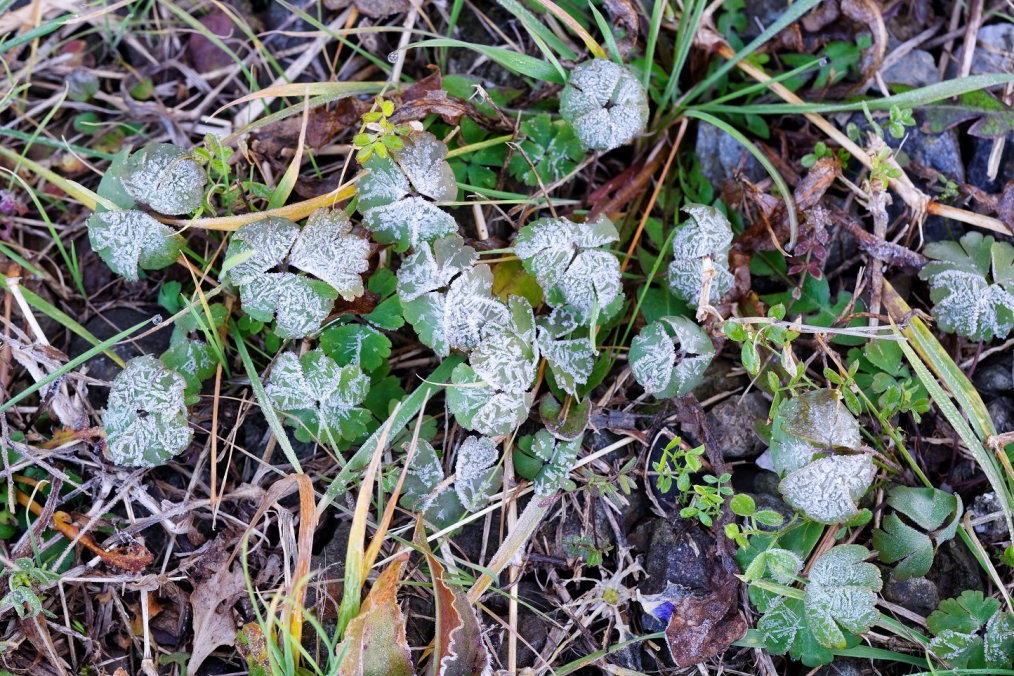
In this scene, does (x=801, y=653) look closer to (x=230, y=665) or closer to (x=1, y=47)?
(x=230, y=665)

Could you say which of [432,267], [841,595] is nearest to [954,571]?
[841,595]

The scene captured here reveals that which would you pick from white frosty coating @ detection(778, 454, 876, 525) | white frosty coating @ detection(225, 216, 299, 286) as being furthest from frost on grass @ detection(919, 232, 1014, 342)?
white frosty coating @ detection(225, 216, 299, 286)

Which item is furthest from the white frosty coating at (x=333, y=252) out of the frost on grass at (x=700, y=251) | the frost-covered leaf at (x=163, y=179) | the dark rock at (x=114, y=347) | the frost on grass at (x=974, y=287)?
the frost on grass at (x=974, y=287)

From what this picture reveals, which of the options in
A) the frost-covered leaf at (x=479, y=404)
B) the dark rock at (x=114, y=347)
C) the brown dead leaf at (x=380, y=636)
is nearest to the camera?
the brown dead leaf at (x=380, y=636)

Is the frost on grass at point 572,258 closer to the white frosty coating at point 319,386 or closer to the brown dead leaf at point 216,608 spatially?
the white frosty coating at point 319,386

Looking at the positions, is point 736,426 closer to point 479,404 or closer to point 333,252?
point 479,404
